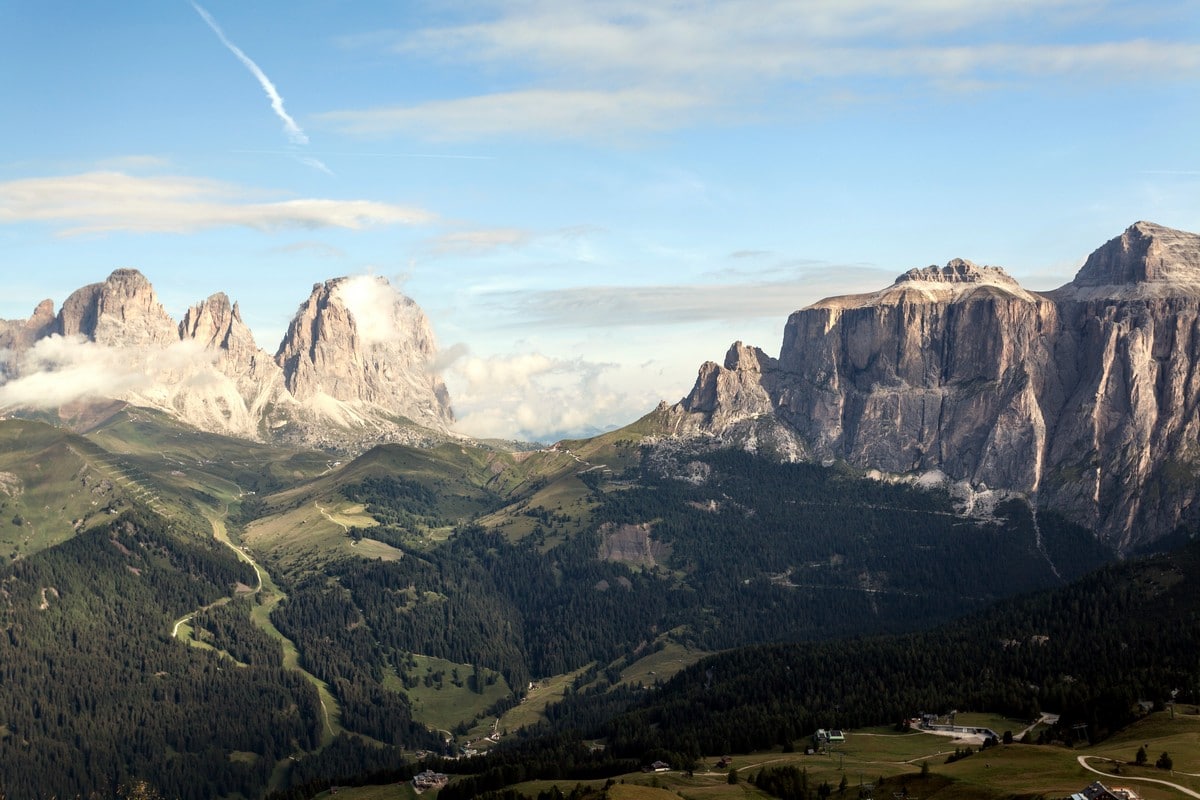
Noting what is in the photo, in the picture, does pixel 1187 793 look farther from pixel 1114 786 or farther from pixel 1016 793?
pixel 1016 793

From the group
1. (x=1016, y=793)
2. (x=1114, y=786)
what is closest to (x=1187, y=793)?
(x=1114, y=786)
